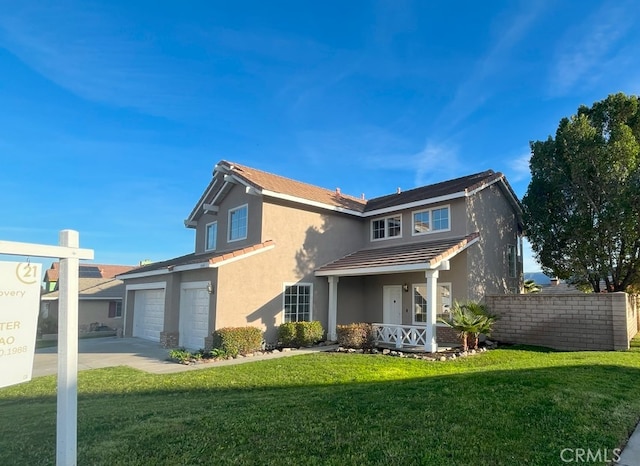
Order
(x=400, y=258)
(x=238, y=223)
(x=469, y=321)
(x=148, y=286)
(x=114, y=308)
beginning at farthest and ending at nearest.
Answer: (x=114, y=308), (x=148, y=286), (x=238, y=223), (x=400, y=258), (x=469, y=321)

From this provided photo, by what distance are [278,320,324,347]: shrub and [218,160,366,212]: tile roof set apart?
5395 mm

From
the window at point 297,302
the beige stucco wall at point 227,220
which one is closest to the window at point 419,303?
the window at point 297,302

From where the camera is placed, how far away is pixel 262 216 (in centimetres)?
1617

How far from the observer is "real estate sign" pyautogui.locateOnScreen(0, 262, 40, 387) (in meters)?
3.31

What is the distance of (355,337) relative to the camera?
1455 centimetres

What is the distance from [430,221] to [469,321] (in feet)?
17.8

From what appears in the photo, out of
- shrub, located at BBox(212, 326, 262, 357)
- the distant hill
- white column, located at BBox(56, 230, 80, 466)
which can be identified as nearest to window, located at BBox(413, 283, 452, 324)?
shrub, located at BBox(212, 326, 262, 357)

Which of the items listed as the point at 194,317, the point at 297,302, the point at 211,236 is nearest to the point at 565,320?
the point at 297,302

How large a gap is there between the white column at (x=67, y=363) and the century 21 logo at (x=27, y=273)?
0.68 feet

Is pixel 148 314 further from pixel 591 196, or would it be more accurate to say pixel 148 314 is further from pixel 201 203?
pixel 591 196

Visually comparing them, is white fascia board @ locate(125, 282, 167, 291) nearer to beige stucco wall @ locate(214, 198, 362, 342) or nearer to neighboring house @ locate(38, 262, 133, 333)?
beige stucco wall @ locate(214, 198, 362, 342)

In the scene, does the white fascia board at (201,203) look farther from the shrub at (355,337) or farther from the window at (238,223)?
the shrub at (355,337)

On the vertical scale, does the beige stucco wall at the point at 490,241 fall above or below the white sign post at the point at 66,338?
above

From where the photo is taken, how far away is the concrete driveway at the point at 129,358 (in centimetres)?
1177
